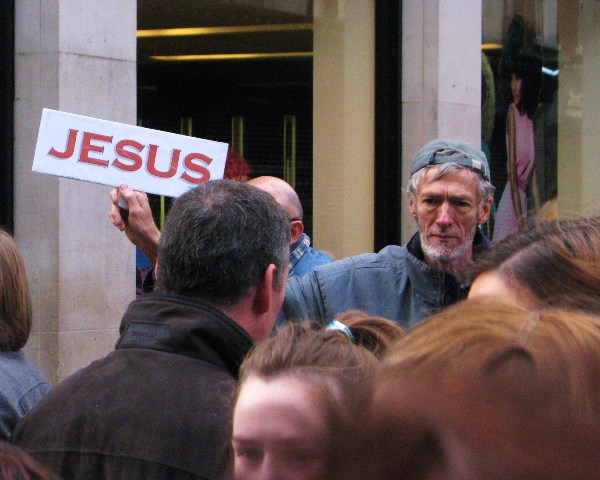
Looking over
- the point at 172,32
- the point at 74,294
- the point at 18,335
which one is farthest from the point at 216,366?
the point at 172,32

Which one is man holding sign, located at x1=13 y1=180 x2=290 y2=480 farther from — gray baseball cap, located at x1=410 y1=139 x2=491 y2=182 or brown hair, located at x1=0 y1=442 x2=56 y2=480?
gray baseball cap, located at x1=410 y1=139 x2=491 y2=182


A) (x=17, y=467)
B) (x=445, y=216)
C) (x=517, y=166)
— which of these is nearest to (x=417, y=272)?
(x=445, y=216)

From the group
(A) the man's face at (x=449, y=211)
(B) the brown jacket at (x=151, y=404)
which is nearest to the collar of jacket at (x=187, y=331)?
(B) the brown jacket at (x=151, y=404)

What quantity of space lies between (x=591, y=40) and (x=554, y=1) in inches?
28.3

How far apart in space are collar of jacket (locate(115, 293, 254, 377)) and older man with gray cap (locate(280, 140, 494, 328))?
3.58 ft

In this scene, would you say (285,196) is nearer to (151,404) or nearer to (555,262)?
(151,404)

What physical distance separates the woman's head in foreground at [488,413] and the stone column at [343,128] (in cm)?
722

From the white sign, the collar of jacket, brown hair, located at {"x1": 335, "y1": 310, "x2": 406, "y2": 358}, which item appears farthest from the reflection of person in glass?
brown hair, located at {"x1": 335, "y1": 310, "x2": 406, "y2": 358}

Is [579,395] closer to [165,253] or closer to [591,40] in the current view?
[165,253]

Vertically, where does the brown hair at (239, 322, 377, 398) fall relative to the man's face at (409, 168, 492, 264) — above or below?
below

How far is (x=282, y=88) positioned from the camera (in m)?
8.04

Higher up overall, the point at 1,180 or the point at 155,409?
the point at 1,180

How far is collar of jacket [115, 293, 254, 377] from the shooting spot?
7.68ft

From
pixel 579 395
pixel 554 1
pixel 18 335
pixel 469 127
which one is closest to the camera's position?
pixel 579 395
